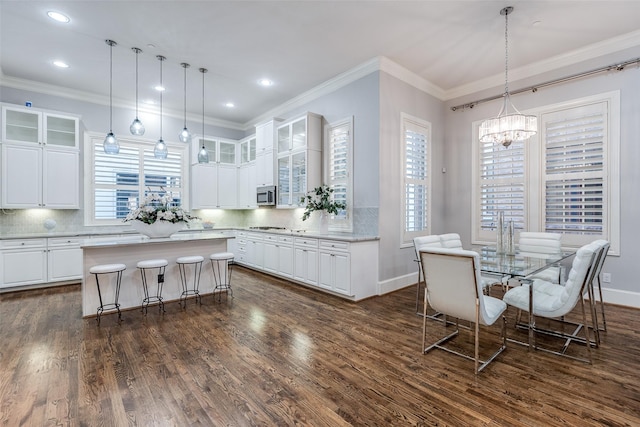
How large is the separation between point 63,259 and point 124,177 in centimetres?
188

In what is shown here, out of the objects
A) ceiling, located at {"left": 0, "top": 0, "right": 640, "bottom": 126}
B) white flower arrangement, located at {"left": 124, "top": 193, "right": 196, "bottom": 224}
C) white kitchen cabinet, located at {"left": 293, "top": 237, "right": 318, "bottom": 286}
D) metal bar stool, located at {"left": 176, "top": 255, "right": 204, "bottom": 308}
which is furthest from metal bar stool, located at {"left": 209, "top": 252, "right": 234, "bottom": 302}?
ceiling, located at {"left": 0, "top": 0, "right": 640, "bottom": 126}

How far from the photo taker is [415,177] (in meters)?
5.24

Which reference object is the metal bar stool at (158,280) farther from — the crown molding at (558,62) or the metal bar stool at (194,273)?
the crown molding at (558,62)

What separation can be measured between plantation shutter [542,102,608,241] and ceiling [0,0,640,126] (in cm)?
88

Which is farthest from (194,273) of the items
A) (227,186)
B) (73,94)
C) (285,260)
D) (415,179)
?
(73,94)

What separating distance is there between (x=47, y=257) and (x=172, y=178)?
2640 mm

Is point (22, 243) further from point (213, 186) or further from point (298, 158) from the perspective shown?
point (298, 158)

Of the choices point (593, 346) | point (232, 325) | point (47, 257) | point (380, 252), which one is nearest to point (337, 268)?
point (380, 252)

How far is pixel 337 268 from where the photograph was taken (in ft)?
14.6

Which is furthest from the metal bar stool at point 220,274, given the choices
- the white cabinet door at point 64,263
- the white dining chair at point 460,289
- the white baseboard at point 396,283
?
the white dining chair at point 460,289

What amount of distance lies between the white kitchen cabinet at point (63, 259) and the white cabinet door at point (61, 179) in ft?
2.21

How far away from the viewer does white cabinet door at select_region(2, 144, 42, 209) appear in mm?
4961

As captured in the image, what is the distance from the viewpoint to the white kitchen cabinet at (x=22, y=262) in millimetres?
4789

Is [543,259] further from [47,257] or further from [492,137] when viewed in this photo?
[47,257]
